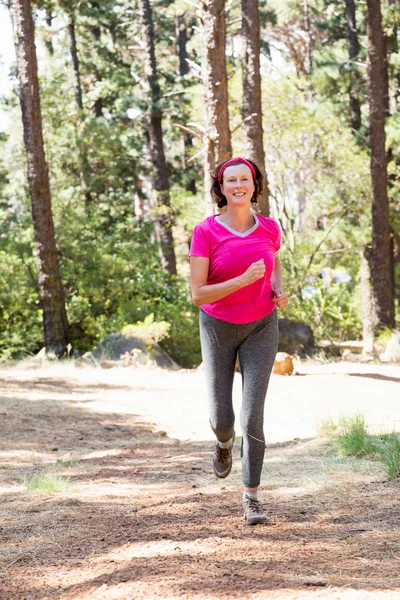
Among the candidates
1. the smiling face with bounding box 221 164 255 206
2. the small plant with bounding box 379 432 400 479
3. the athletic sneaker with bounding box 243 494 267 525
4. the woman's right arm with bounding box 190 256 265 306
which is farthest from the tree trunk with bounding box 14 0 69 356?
the athletic sneaker with bounding box 243 494 267 525

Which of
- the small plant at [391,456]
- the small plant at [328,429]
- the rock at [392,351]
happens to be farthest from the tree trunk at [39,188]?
the small plant at [391,456]

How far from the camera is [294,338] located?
49.2 feet

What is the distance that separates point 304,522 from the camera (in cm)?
437

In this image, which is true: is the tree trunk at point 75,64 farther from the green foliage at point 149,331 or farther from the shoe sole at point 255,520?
the shoe sole at point 255,520

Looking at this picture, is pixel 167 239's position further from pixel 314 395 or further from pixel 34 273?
pixel 314 395

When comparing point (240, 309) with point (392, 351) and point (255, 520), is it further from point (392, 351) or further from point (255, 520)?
point (392, 351)

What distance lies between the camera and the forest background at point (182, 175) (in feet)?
47.8

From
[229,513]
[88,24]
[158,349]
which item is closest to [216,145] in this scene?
[158,349]

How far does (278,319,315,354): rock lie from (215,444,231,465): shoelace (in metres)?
10.2

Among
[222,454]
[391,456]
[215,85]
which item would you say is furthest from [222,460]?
[215,85]

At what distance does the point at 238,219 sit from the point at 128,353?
32.7 ft

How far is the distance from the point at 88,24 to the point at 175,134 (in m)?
4.45

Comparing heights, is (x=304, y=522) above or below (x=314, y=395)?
above

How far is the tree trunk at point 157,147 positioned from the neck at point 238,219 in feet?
57.0
